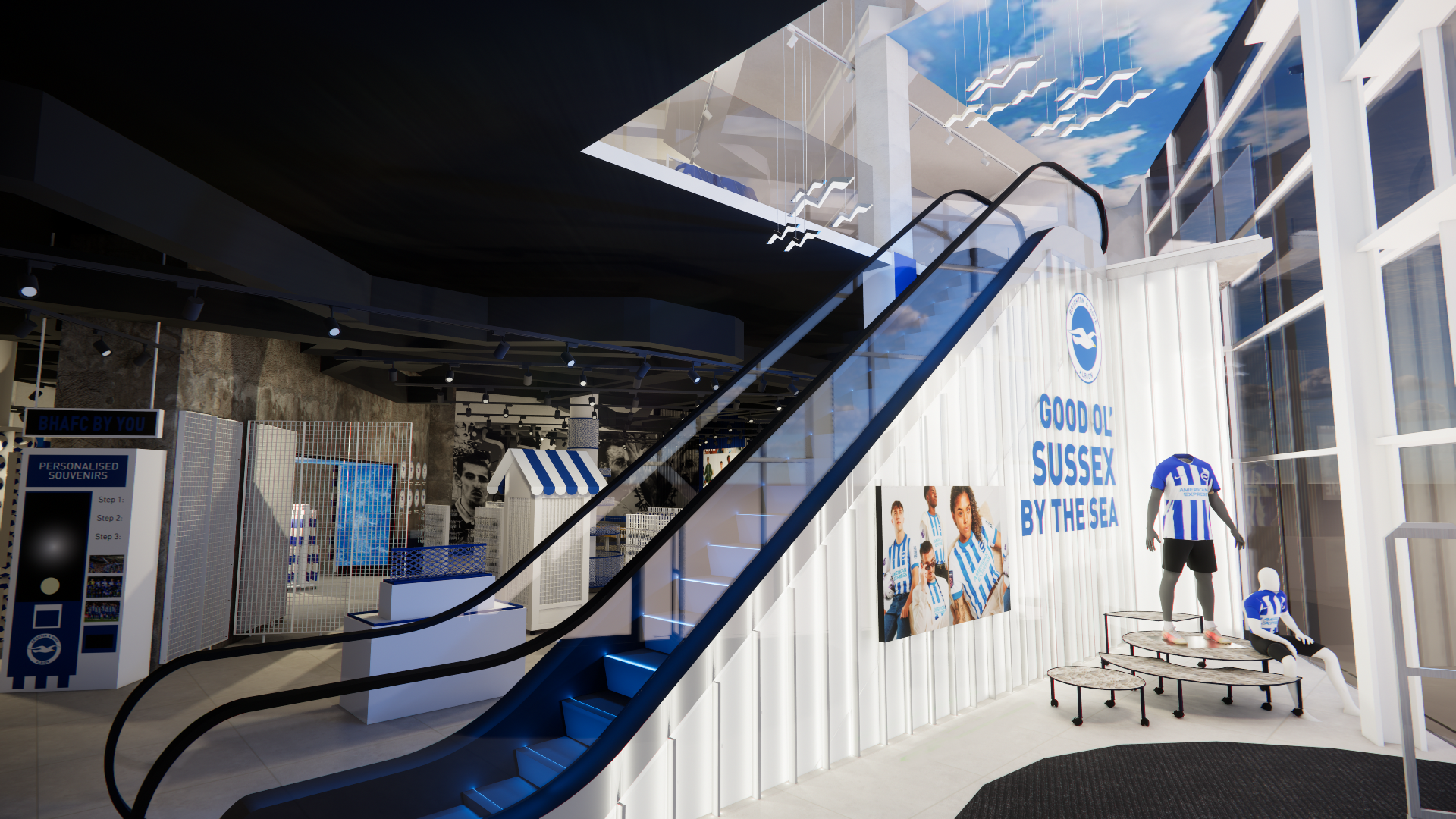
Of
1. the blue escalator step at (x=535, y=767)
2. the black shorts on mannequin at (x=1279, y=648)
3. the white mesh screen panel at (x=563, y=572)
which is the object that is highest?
the white mesh screen panel at (x=563, y=572)

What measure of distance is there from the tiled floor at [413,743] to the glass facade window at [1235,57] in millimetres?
6242

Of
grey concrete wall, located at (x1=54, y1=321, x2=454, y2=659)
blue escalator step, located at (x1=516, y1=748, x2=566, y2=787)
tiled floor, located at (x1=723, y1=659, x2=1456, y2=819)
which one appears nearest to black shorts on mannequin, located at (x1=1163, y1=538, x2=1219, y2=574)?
tiled floor, located at (x1=723, y1=659, x2=1456, y2=819)

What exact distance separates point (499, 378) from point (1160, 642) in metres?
11.2

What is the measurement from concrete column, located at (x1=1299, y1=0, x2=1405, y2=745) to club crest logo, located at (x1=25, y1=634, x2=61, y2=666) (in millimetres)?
9947

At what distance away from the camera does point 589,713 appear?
361 cm

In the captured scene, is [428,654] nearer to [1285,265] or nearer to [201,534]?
[201,534]

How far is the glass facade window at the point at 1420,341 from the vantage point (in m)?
4.41

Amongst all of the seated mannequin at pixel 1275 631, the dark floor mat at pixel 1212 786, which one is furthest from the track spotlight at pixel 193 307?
the seated mannequin at pixel 1275 631

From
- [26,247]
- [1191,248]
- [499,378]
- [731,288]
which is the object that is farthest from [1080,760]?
[499,378]

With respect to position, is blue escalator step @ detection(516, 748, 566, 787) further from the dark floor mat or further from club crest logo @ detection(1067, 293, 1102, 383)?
club crest logo @ detection(1067, 293, 1102, 383)

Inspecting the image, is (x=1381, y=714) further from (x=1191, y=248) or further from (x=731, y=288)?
(x=731, y=288)

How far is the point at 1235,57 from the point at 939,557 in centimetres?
755

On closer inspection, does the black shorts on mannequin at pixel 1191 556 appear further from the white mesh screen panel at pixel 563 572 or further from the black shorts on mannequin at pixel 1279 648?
the white mesh screen panel at pixel 563 572

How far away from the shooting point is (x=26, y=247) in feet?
17.1
